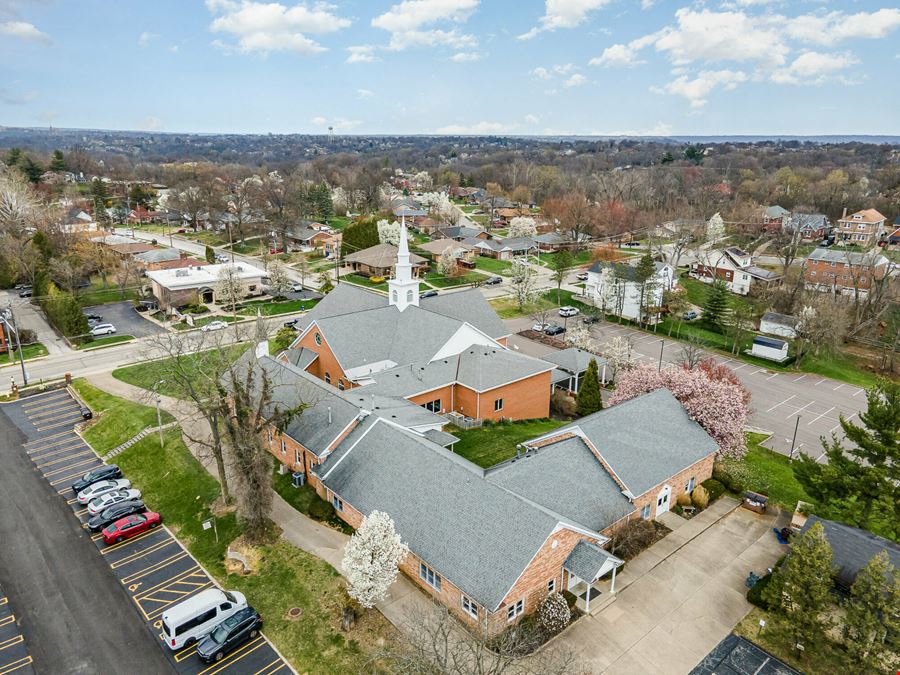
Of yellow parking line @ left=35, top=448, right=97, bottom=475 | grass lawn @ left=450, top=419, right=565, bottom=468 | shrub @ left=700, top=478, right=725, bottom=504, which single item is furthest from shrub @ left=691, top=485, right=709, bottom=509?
yellow parking line @ left=35, top=448, right=97, bottom=475

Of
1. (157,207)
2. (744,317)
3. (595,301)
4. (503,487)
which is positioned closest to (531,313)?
(595,301)

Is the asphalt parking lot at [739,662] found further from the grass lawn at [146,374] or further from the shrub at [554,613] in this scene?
the grass lawn at [146,374]

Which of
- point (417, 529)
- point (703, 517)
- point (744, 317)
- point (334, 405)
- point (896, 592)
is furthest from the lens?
point (744, 317)

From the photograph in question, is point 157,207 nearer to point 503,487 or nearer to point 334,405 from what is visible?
point 334,405

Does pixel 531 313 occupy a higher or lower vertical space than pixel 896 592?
lower

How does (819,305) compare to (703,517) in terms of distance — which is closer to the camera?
(703,517)

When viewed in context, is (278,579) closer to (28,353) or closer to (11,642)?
(11,642)

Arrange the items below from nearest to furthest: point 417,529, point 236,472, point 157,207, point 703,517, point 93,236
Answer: point 417,529, point 236,472, point 703,517, point 93,236, point 157,207
